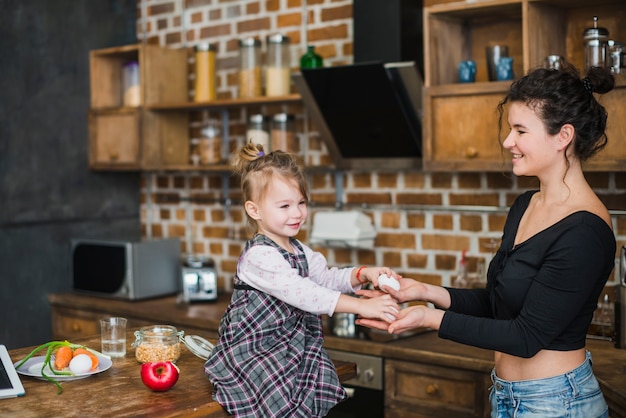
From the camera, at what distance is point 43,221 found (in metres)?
4.36

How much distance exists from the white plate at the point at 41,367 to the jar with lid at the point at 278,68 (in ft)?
5.91

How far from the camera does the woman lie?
6.66 ft

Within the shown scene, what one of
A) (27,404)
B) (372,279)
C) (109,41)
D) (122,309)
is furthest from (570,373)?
(109,41)

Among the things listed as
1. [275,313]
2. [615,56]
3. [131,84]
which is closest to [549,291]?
[275,313]

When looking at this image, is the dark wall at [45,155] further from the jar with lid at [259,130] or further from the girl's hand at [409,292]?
the girl's hand at [409,292]

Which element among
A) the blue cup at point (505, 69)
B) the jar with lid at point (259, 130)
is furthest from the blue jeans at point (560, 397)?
the jar with lid at point (259, 130)

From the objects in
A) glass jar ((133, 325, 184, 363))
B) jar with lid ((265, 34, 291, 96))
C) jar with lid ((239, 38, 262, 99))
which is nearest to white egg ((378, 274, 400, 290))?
glass jar ((133, 325, 184, 363))

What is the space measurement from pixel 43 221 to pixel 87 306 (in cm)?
50

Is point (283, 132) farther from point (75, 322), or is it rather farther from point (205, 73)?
point (75, 322)

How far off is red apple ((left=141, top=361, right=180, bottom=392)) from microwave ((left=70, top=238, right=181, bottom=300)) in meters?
2.04

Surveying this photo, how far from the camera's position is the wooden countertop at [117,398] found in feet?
6.64

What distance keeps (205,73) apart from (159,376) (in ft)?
7.63

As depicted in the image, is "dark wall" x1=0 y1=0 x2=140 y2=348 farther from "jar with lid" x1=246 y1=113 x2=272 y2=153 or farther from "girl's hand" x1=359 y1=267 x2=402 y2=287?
"girl's hand" x1=359 y1=267 x2=402 y2=287

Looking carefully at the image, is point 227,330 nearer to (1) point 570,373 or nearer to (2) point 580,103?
(1) point 570,373
